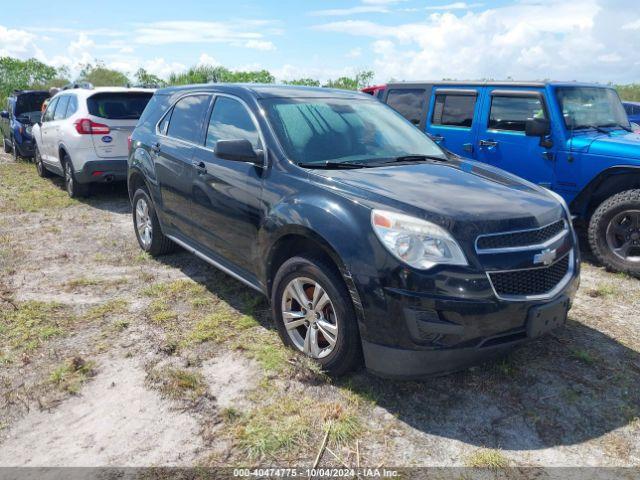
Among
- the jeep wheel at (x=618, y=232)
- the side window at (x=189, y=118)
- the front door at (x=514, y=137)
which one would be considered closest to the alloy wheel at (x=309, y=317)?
the side window at (x=189, y=118)

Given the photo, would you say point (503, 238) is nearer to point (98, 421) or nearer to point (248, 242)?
point (248, 242)

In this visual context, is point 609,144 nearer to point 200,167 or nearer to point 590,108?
point 590,108

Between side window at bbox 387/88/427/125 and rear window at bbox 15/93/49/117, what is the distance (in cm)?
1021

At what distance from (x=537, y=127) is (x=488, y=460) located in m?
3.97

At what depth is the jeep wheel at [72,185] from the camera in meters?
8.57

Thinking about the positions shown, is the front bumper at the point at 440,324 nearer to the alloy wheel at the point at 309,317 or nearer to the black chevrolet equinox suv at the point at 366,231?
the black chevrolet equinox suv at the point at 366,231

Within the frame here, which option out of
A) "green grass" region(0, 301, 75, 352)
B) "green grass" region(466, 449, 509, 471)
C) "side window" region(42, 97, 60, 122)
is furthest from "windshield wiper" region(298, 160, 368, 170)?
"side window" region(42, 97, 60, 122)

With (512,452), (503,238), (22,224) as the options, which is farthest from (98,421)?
(22,224)

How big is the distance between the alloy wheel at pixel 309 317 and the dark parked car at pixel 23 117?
11455 millimetres

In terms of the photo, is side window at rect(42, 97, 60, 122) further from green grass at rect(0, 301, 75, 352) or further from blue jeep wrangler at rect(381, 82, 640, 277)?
blue jeep wrangler at rect(381, 82, 640, 277)

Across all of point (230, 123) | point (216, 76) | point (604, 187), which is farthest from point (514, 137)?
point (216, 76)

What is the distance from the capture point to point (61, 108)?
29.8 feet

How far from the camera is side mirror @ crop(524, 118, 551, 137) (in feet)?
18.4

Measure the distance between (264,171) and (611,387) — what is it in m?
2.57
